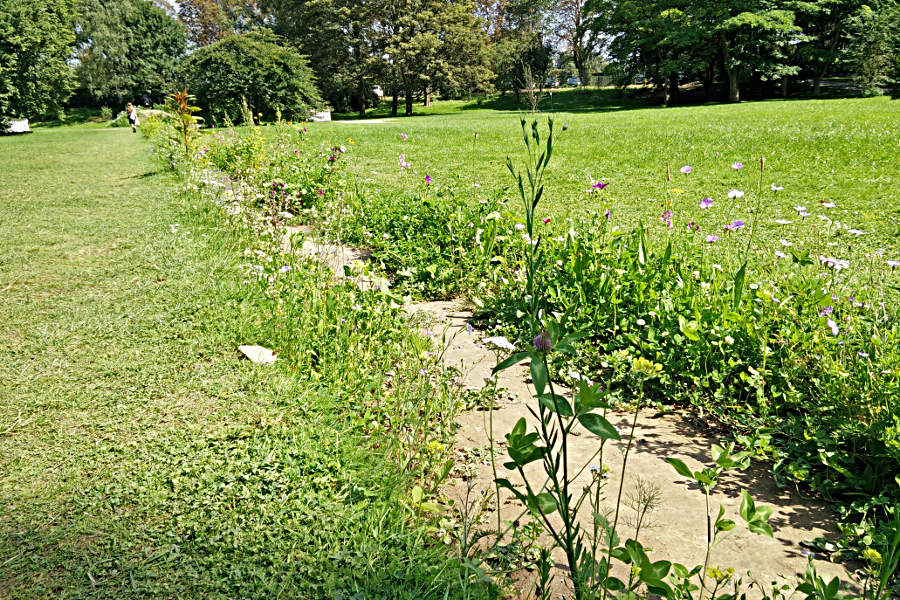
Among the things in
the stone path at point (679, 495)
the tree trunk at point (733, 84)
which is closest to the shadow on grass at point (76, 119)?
the tree trunk at point (733, 84)

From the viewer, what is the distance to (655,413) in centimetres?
296

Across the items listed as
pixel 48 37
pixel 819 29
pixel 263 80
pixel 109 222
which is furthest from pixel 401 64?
pixel 109 222

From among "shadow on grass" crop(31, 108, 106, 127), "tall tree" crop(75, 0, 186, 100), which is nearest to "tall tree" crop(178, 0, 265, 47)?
"tall tree" crop(75, 0, 186, 100)

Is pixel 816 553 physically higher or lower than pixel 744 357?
lower

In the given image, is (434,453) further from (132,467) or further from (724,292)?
(724,292)

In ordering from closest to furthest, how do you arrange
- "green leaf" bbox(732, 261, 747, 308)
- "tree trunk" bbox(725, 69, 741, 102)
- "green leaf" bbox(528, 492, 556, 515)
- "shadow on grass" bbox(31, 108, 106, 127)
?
"green leaf" bbox(528, 492, 556, 515)
"green leaf" bbox(732, 261, 747, 308)
"tree trunk" bbox(725, 69, 741, 102)
"shadow on grass" bbox(31, 108, 106, 127)

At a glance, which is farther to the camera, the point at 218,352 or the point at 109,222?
the point at 109,222

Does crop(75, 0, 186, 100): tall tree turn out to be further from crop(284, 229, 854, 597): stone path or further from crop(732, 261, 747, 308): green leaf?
crop(732, 261, 747, 308): green leaf

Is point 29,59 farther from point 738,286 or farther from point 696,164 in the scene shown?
point 738,286

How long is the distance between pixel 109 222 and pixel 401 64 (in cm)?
3074

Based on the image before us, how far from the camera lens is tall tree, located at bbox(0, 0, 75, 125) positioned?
27.1 meters

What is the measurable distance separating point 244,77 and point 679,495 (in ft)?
84.5

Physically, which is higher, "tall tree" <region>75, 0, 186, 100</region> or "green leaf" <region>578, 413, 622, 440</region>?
"tall tree" <region>75, 0, 186, 100</region>

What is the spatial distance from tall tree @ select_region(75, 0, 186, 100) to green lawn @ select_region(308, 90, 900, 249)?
38.4 meters
